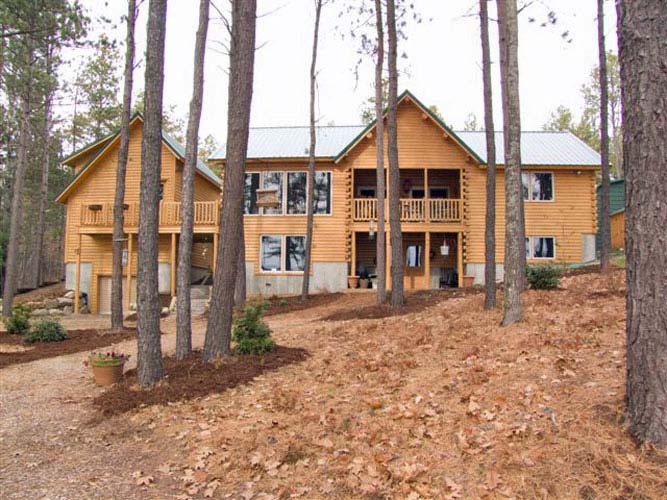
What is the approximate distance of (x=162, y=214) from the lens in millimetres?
19391

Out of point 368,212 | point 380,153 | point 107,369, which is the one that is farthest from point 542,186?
point 107,369

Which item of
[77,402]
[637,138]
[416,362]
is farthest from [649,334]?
[77,402]

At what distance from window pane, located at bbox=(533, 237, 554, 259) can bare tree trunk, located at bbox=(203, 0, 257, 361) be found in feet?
51.5

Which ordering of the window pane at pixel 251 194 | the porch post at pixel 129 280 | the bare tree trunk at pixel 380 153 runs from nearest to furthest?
1. the bare tree trunk at pixel 380 153
2. the porch post at pixel 129 280
3. the window pane at pixel 251 194

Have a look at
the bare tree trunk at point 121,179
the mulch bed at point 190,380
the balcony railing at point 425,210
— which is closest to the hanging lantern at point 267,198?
the balcony railing at point 425,210

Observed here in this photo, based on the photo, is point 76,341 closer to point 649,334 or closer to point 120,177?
point 120,177

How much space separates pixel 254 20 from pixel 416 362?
547cm

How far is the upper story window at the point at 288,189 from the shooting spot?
19.9m

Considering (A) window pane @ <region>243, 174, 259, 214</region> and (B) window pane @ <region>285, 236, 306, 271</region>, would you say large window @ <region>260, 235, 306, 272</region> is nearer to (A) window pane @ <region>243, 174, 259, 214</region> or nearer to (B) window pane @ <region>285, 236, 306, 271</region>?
(B) window pane @ <region>285, 236, 306, 271</region>

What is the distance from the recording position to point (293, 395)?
5.64 m

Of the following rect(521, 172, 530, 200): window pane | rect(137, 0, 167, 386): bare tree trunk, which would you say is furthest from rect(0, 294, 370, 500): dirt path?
rect(521, 172, 530, 200): window pane

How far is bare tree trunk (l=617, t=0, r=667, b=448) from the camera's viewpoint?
3.47 metres

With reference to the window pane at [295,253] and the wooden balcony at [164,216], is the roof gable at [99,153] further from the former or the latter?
the window pane at [295,253]

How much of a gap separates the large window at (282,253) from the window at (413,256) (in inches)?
174
